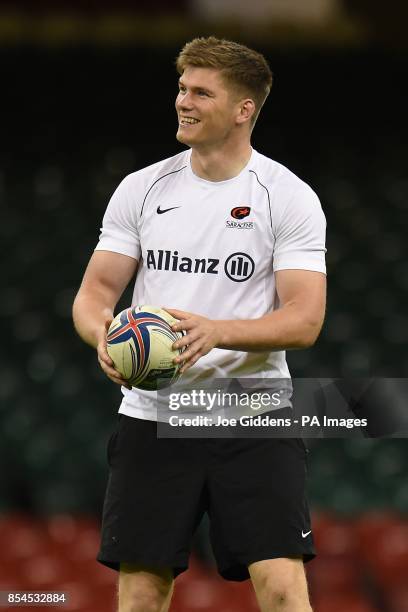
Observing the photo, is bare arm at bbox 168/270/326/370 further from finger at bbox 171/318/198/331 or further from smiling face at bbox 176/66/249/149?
smiling face at bbox 176/66/249/149

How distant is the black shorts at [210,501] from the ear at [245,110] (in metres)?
0.99

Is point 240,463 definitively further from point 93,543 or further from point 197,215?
point 93,543

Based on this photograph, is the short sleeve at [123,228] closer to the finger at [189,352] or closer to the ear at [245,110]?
the ear at [245,110]

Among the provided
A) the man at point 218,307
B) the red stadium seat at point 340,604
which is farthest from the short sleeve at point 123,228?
the red stadium seat at point 340,604

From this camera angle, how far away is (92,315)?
3.44 meters

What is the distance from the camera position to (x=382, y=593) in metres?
5.94

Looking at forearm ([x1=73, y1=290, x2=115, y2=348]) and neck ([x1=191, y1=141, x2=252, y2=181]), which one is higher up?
neck ([x1=191, y1=141, x2=252, y2=181])

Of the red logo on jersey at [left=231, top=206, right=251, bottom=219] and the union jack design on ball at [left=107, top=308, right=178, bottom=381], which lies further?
the red logo on jersey at [left=231, top=206, right=251, bottom=219]

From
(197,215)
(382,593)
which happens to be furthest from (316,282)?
(382,593)

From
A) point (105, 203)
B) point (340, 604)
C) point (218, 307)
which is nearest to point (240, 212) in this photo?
point (218, 307)

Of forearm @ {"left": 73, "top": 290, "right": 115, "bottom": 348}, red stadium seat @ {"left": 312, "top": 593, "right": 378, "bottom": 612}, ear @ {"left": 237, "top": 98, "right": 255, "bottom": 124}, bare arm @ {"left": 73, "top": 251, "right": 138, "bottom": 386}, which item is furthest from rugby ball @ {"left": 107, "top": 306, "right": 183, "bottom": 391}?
red stadium seat @ {"left": 312, "top": 593, "right": 378, "bottom": 612}

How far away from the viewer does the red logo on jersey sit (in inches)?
136

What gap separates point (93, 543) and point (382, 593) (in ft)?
5.11

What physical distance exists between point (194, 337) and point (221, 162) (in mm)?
Answer: 708
